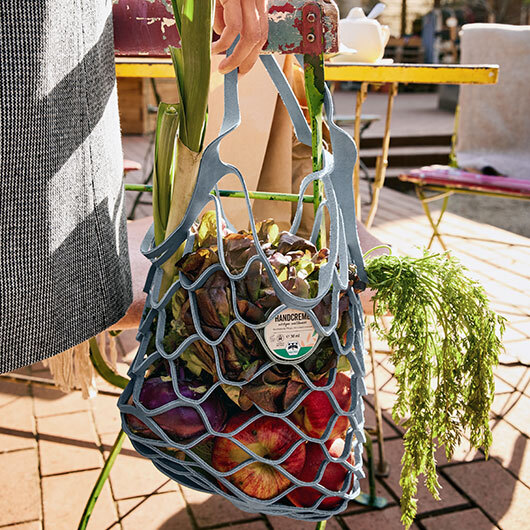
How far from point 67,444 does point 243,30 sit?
4.47 ft

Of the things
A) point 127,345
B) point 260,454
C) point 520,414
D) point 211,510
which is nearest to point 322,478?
point 260,454

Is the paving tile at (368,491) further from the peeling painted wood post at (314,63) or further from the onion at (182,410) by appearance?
the peeling painted wood post at (314,63)

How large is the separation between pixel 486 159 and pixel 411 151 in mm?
3888

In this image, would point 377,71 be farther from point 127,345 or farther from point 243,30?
point 127,345

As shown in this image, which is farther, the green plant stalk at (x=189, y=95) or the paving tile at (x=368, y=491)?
the paving tile at (x=368, y=491)

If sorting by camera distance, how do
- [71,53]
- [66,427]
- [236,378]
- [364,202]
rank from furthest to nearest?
[364,202] < [66,427] < [236,378] < [71,53]

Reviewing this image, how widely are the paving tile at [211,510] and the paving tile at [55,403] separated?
0.57m

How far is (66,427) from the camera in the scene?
1846mm

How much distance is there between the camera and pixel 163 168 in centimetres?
85

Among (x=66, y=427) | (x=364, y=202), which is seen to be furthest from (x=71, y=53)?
(x=364, y=202)

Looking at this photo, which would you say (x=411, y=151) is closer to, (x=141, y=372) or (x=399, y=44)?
(x=141, y=372)

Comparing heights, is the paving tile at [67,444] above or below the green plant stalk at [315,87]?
below

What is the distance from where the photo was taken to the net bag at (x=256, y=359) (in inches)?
29.0

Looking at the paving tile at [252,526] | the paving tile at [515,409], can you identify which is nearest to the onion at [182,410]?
the paving tile at [252,526]
